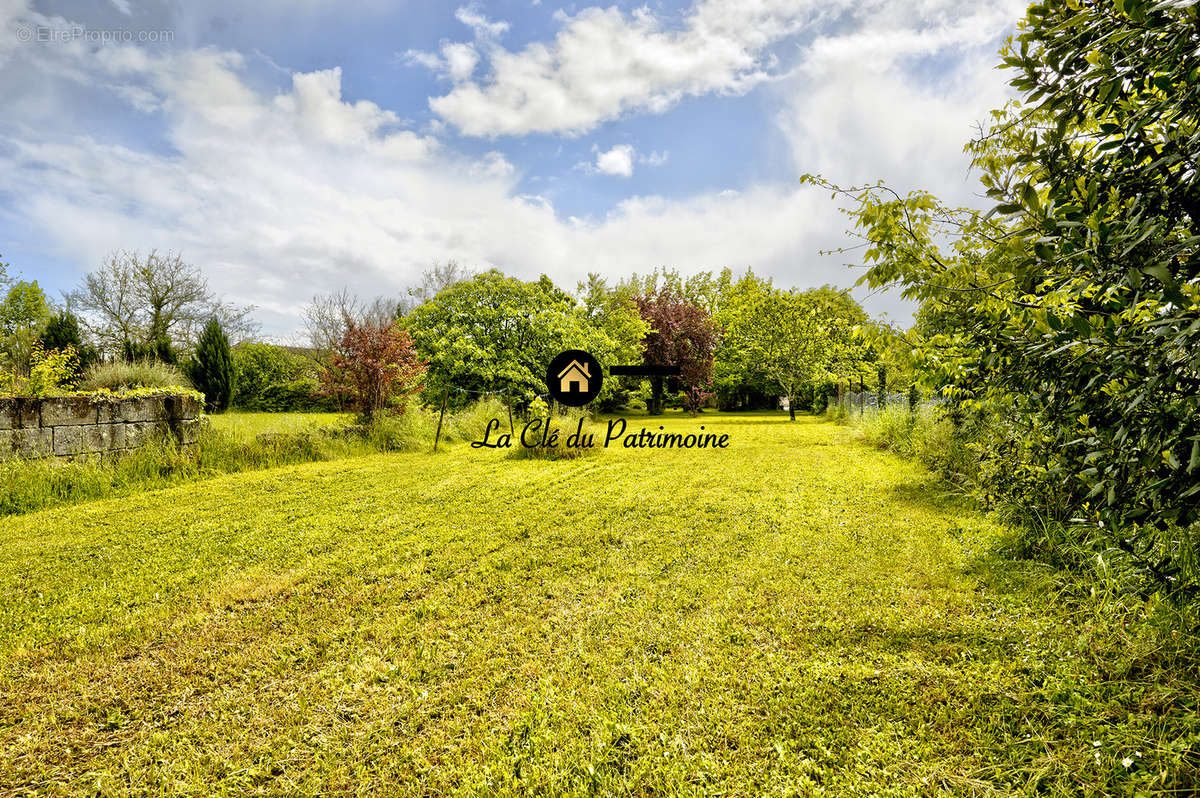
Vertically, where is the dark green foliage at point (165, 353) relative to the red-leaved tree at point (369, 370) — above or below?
above

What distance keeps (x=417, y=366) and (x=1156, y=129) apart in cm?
1053

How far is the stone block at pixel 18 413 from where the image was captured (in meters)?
5.76

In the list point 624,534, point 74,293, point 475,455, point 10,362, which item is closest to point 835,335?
point 475,455

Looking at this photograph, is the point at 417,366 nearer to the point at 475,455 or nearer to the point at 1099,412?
the point at 475,455

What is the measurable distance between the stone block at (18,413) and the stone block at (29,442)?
7 centimetres

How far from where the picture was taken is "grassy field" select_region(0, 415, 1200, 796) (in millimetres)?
1976

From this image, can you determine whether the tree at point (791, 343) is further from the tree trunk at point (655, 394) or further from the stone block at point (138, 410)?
the stone block at point (138, 410)

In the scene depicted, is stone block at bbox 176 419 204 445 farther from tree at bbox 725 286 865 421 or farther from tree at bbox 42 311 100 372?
tree at bbox 725 286 865 421

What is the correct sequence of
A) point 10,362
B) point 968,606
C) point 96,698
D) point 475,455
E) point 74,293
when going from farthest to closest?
point 74,293, point 10,362, point 475,455, point 968,606, point 96,698

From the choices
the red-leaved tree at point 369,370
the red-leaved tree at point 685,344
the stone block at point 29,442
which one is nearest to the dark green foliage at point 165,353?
the red-leaved tree at point 369,370

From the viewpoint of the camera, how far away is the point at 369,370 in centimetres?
951

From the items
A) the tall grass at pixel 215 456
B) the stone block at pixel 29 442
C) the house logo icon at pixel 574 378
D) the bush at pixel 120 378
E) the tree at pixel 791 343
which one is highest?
the tree at pixel 791 343

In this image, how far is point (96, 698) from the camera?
7.91ft

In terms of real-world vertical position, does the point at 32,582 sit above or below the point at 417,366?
below
